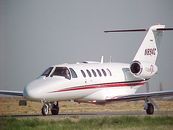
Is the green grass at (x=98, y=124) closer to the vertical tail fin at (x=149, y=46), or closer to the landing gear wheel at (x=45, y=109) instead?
the landing gear wheel at (x=45, y=109)

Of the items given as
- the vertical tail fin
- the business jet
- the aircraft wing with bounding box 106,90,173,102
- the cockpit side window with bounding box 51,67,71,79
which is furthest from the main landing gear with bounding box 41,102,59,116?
the vertical tail fin

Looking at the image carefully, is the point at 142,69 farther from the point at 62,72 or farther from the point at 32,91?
the point at 32,91

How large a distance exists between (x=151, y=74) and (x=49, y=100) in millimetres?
9417

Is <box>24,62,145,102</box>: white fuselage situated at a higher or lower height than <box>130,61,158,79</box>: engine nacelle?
lower

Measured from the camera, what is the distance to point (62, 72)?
30.3 meters

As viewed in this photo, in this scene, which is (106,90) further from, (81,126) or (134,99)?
(81,126)

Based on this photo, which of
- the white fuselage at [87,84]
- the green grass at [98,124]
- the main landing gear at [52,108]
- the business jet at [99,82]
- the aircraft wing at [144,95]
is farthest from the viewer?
the aircraft wing at [144,95]

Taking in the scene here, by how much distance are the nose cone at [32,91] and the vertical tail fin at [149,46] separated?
34.5 feet

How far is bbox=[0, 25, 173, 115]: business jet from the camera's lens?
29.3 m

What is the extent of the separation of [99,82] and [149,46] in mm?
5879

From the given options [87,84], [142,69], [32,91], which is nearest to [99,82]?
[87,84]

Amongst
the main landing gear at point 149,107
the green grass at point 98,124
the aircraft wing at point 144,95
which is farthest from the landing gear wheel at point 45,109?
the green grass at point 98,124

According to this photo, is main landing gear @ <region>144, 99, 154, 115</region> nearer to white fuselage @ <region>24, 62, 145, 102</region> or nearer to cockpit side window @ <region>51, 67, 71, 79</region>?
white fuselage @ <region>24, 62, 145, 102</region>

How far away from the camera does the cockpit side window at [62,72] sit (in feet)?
Result: 99.0
